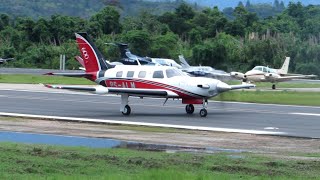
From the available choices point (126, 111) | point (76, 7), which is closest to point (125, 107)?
point (126, 111)

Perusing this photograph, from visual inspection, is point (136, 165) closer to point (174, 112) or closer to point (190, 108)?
point (190, 108)

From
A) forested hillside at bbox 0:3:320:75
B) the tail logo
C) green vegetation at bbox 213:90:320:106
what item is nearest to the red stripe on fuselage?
the tail logo

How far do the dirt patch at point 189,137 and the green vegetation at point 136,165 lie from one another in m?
2.58

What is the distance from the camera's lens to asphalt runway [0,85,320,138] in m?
32.0

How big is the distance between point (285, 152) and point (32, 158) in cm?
742

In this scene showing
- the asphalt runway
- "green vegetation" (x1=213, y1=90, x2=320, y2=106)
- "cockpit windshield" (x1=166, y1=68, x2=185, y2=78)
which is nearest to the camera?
the asphalt runway

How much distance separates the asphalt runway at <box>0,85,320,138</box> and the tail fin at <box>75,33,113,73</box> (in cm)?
184

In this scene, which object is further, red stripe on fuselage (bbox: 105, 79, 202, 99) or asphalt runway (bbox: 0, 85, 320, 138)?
red stripe on fuselage (bbox: 105, 79, 202, 99)

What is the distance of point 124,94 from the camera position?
36375 mm

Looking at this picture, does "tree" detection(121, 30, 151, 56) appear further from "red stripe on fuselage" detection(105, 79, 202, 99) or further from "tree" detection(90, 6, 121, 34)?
"red stripe on fuselage" detection(105, 79, 202, 99)

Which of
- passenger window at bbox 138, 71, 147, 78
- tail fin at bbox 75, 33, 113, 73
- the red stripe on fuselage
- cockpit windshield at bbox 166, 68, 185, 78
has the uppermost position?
tail fin at bbox 75, 33, 113, 73

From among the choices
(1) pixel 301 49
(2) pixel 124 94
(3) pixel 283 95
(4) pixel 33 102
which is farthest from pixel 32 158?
(1) pixel 301 49

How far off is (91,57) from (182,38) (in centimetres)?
5921

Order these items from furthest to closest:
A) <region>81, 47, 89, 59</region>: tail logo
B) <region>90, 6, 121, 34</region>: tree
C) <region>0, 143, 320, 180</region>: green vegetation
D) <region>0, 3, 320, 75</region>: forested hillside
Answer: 1. <region>90, 6, 121, 34</region>: tree
2. <region>0, 3, 320, 75</region>: forested hillside
3. <region>81, 47, 89, 59</region>: tail logo
4. <region>0, 143, 320, 180</region>: green vegetation
